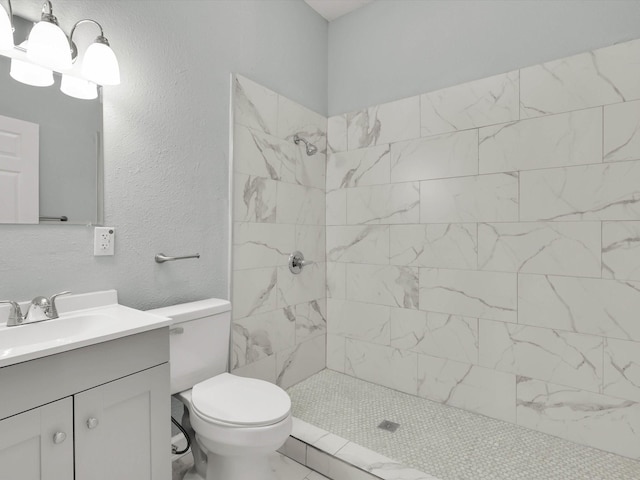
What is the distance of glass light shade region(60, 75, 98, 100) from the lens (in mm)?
1396

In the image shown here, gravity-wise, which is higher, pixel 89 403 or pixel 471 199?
pixel 471 199

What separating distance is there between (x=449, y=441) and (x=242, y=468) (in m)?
1.05

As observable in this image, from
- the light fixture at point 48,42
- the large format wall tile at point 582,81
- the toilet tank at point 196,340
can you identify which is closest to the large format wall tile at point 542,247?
the large format wall tile at point 582,81

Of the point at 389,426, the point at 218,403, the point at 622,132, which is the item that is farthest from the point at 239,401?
the point at 622,132

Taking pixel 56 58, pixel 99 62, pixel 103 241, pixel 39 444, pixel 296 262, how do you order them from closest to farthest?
pixel 39 444 → pixel 56 58 → pixel 99 62 → pixel 103 241 → pixel 296 262

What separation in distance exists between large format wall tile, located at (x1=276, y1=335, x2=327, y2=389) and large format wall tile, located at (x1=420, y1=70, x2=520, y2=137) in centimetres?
161

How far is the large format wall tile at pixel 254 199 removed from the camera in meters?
2.04

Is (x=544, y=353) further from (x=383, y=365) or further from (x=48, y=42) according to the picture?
(x=48, y=42)

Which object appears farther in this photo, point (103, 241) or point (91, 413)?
point (103, 241)

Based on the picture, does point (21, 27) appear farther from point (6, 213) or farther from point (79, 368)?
point (79, 368)

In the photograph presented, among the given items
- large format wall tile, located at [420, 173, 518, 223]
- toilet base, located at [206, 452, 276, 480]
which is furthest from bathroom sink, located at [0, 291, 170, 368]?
large format wall tile, located at [420, 173, 518, 223]

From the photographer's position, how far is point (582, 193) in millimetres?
1782

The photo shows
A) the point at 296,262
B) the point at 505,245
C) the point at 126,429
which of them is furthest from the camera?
the point at 296,262

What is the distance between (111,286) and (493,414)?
2.08 m
